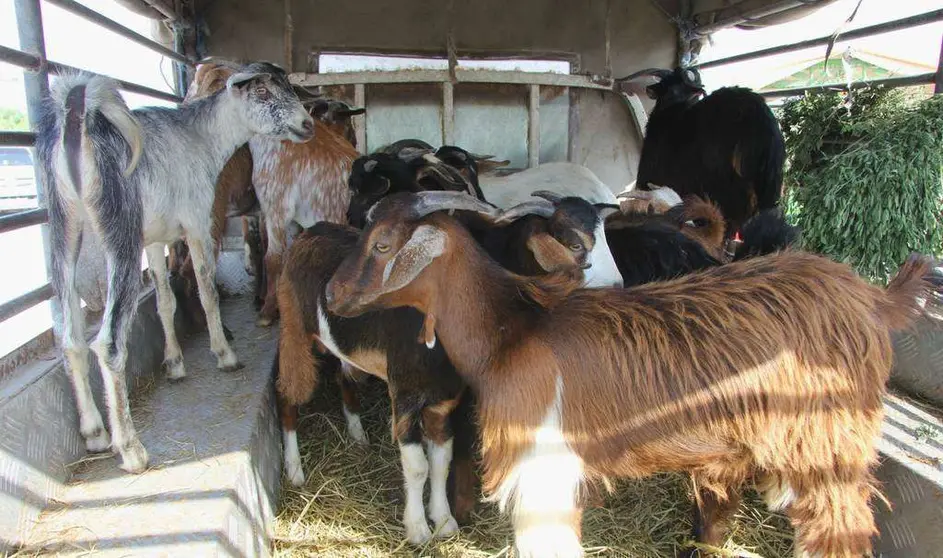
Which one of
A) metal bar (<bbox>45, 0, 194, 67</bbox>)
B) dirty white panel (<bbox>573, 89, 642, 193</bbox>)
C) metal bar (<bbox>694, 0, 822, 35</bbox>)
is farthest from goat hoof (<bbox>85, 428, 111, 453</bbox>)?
metal bar (<bbox>694, 0, 822, 35</bbox>)

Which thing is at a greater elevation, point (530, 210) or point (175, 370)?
point (530, 210)

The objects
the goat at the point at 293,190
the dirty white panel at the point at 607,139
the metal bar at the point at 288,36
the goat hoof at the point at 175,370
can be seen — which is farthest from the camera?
the dirty white panel at the point at 607,139

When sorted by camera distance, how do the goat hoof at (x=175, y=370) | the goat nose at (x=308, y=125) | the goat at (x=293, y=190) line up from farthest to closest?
1. the goat at (x=293, y=190)
2. the goat nose at (x=308, y=125)
3. the goat hoof at (x=175, y=370)

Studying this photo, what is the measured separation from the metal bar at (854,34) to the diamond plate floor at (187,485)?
4.46 meters

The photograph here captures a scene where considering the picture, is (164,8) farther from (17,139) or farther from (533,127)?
(533,127)

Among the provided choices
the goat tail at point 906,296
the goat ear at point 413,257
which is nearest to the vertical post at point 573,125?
the goat tail at point 906,296

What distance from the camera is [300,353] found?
3.35 m

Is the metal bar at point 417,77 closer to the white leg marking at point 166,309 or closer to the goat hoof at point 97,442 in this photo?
the white leg marking at point 166,309

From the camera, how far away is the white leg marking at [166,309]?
359 centimetres

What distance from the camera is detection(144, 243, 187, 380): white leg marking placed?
3.59 meters

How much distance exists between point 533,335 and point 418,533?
1268 mm

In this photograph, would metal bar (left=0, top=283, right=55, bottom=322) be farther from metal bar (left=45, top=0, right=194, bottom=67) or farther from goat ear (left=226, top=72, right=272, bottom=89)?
goat ear (left=226, top=72, right=272, bottom=89)

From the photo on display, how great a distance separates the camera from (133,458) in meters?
2.63

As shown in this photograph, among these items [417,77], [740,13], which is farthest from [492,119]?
[740,13]
